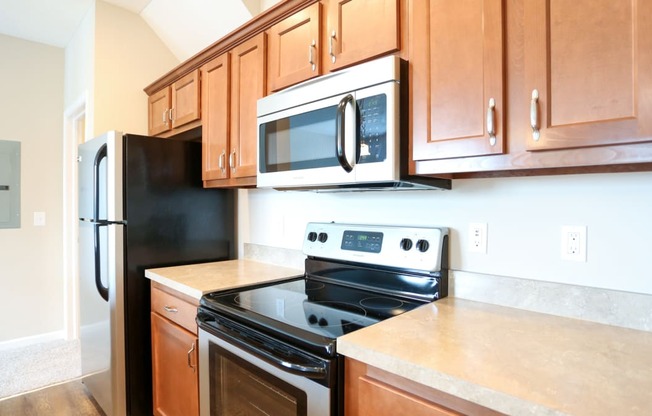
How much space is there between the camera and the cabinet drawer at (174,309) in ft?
5.56

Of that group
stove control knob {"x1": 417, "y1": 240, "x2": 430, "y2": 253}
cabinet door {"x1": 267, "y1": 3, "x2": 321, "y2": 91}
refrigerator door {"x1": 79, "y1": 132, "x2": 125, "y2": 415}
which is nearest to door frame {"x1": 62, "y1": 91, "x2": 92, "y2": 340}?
refrigerator door {"x1": 79, "y1": 132, "x2": 125, "y2": 415}

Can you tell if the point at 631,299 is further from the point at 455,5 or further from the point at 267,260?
the point at 267,260

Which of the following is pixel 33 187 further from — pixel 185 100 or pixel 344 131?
pixel 344 131

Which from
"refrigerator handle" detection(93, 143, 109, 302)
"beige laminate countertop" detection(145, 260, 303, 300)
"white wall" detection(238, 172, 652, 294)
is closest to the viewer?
"white wall" detection(238, 172, 652, 294)

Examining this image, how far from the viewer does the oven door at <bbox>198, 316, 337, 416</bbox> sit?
103 cm

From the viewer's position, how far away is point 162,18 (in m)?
2.81

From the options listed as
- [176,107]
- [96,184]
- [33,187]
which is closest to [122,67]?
[176,107]

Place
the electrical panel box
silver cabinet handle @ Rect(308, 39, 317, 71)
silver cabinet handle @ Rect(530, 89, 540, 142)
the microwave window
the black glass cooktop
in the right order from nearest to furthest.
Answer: silver cabinet handle @ Rect(530, 89, 540, 142)
the black glass cooktop
the microwave window
silver cabinet handle @ Rect(308, 39, 317, 71)
the electrical panel box

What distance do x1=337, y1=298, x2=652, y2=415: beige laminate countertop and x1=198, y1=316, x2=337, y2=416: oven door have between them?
0.14 meters

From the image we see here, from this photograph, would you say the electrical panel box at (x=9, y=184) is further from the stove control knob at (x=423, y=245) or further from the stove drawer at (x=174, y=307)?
the stove control knob at (x=423, y=245)

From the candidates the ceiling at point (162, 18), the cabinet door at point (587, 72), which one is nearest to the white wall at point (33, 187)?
the ceiling at point (162, 18)

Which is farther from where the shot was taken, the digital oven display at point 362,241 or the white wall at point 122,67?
the white wall at point 122,67

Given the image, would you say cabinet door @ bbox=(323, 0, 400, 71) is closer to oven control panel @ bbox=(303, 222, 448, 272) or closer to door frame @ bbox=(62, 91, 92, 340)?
oven control panel @ bbox=(303, 222, 448, 272)

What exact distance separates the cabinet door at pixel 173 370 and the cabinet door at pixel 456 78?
1321 millimetres
